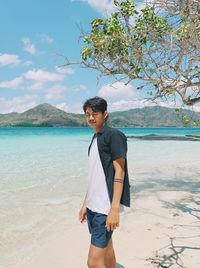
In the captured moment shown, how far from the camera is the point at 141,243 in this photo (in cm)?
462

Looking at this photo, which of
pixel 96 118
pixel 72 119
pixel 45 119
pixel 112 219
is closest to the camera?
pixel 112 219

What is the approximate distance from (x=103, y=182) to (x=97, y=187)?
0.07m

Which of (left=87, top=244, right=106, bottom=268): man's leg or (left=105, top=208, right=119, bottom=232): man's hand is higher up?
(left=105, top=208, right=119, bottom=232): man's hand

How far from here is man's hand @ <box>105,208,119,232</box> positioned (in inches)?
100

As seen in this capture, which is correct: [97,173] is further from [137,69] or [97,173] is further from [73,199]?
[73,199]

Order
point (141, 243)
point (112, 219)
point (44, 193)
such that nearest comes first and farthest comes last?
point (112, 219), point (141, 243), point (44, 193)

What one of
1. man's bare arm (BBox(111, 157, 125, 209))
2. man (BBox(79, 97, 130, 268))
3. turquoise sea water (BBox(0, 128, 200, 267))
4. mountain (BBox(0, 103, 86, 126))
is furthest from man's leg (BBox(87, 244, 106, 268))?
mountain (BBox(0, 103, 86, 126))

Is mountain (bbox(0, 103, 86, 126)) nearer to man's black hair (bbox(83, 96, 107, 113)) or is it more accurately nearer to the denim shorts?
man's black hair (bbox(83, 96, 107, 113))

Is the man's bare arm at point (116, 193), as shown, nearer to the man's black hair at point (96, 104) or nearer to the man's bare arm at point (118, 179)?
the man's bare arm at point (118, 179)

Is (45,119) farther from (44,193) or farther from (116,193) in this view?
(116,193)

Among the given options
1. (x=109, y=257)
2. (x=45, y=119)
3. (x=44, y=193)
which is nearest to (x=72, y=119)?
(x=45, y=119)

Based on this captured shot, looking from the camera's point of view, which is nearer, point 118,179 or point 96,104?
point 118,179

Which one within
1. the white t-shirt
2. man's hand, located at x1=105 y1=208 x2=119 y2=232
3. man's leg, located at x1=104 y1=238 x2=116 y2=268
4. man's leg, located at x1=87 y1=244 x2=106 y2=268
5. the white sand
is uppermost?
the white t-shirt

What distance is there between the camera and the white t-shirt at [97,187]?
268 cm
